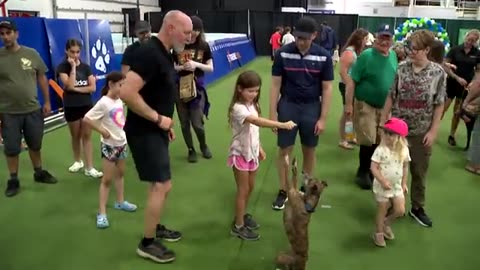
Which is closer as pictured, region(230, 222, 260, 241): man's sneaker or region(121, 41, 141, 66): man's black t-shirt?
region(121, 41, 141, 66): man's black t-shirt

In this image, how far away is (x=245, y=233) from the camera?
3705 millimetres

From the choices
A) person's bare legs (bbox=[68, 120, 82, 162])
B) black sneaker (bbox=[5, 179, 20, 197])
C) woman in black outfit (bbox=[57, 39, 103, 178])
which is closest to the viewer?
black sneaker (bbox=[5, 179, 20, 197])

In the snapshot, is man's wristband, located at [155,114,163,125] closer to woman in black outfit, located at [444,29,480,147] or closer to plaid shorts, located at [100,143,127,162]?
plaid shorts, located at [100,143,127,162]

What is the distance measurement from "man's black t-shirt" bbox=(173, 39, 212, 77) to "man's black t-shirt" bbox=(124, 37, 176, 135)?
6.77ft

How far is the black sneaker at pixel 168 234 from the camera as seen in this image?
3.67 m

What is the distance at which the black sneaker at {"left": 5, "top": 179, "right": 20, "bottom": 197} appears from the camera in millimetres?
4543

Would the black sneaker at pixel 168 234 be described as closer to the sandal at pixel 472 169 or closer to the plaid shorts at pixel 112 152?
the plaid shorts at pixel 112 152

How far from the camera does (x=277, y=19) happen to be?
23.5 metres

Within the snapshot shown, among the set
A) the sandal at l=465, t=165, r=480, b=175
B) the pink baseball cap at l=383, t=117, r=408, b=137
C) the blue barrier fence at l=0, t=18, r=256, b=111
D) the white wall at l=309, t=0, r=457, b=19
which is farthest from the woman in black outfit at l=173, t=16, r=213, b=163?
the white wall at l=309, t=0, r=457, b=19

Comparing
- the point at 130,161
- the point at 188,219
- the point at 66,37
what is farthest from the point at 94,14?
the point at 188,219

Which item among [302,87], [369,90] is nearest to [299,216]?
[302,87]

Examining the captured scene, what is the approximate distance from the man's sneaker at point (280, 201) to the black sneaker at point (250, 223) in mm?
403

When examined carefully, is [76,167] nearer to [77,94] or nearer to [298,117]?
[77,94]

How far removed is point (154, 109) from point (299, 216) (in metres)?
1.18
